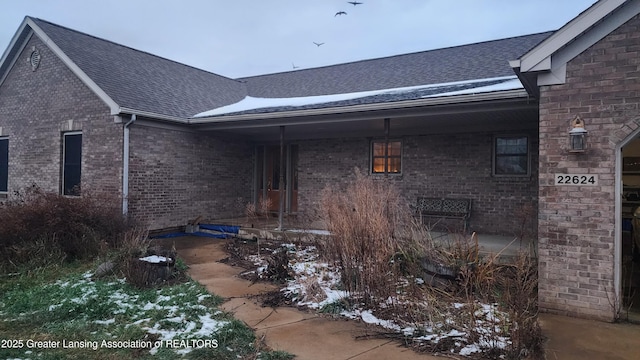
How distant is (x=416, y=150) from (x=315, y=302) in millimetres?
6388

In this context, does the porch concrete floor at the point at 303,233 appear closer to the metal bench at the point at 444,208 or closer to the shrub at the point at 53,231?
the metal bench at the point at 444,208

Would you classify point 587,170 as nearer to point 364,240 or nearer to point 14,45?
point 364,240

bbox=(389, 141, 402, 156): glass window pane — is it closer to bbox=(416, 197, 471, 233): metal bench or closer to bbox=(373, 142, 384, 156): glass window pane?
bbox=(373, 142, 384, 156): glass window pane

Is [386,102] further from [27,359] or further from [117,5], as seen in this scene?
[117,5]

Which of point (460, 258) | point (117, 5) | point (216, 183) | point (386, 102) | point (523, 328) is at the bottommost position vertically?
point (523, 328)

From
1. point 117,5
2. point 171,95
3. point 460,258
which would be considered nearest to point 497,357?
point 460,258

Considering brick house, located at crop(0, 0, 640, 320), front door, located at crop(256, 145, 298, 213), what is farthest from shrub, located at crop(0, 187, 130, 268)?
front door, located at crop(256, 145, 298, 213)

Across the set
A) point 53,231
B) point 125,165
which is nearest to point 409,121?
point 125,165

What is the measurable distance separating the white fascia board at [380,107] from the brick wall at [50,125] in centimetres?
233

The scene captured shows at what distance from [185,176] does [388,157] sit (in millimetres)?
5446

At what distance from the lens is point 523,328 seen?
140 inches

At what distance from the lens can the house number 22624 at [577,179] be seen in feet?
15.3

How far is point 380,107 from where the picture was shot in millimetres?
7980

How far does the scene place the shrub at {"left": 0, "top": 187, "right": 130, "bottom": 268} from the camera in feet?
21.6
